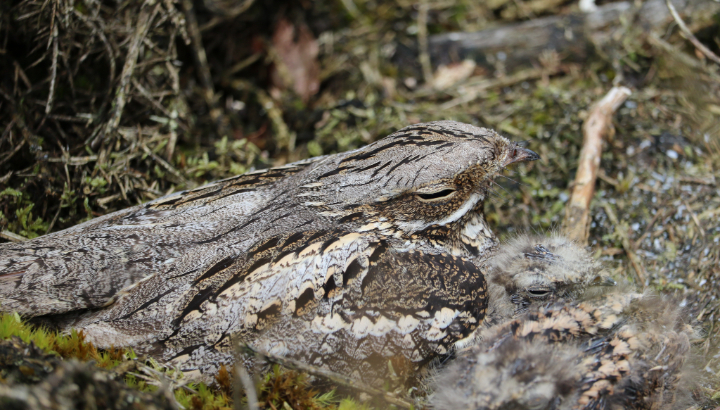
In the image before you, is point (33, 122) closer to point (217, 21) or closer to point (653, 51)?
point (217, 21)

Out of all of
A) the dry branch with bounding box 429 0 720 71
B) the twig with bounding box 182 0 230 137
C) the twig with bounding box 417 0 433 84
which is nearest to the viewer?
the twig with bounding box 182 0 230 137

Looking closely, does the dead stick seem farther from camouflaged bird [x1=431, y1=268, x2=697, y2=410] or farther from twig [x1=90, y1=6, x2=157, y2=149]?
twig [x1=90, y1=6, x2=157, y2=149]

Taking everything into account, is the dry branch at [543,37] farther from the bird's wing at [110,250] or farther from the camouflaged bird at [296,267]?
the bird's wing at [110,250]

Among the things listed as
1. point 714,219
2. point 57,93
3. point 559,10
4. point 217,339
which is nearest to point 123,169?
point 57,93

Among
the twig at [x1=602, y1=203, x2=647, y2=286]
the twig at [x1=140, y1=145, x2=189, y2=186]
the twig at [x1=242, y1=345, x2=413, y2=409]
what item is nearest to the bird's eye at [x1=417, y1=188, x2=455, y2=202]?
the twig at [x1=242, y1=345, x2=413, y2=409]

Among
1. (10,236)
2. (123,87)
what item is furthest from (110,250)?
(123,87)
